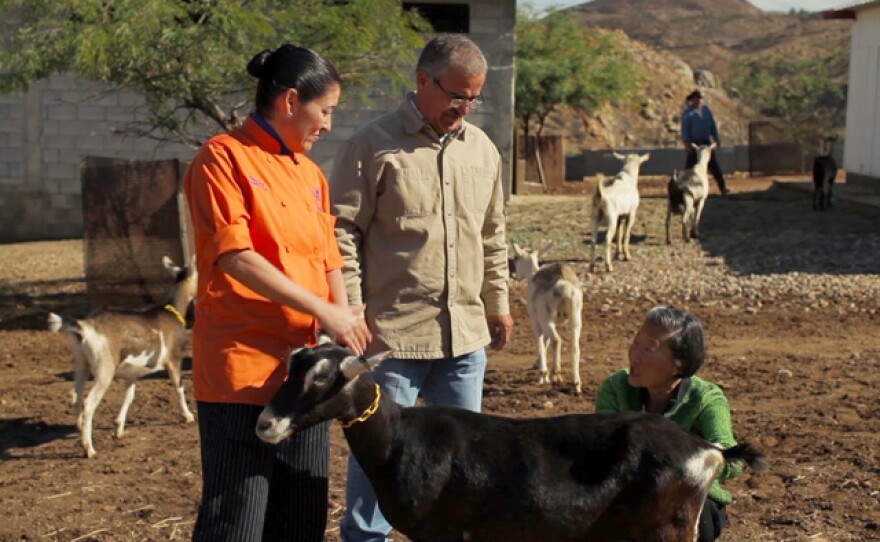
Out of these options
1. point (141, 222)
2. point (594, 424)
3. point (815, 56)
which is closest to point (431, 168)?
point (594, 424)

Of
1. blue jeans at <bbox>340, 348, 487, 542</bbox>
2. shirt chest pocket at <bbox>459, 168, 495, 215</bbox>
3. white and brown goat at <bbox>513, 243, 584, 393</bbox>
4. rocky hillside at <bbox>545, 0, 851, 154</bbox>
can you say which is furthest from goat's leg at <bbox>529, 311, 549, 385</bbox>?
rocky hillside at <bbox>545, 0, 851, 154</bbox>

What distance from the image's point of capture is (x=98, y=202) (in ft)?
39.4

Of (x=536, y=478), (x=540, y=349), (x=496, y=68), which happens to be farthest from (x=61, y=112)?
(x=536, y=478)

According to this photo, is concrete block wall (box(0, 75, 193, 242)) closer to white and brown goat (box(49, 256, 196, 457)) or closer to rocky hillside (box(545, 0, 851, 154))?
white and brown goat (box(49, 256, 196, 457))

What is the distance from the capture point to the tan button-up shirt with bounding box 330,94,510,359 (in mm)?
4445

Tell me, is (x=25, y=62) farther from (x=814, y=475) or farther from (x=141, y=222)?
(x=814, y=475)

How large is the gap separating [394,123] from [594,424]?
4.52ft

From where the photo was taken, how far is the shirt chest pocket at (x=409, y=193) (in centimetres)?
445

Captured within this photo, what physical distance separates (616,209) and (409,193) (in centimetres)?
1137

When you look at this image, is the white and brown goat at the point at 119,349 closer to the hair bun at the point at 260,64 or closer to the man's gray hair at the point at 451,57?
the man's gray hair at the point at 451,57

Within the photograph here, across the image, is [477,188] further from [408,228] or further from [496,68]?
[496,68]

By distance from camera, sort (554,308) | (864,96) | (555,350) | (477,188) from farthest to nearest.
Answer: (864,96)
(555,350)
(554,308)
(477,188)

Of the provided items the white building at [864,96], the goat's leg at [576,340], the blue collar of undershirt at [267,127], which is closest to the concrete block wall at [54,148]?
the goat's leg at [576,340]

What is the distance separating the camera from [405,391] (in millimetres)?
4496
